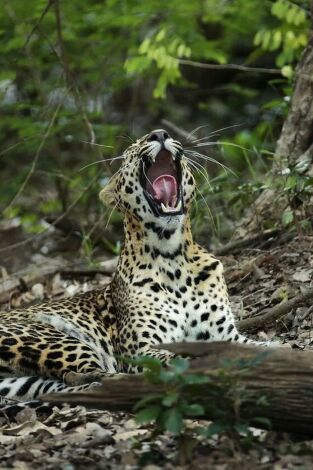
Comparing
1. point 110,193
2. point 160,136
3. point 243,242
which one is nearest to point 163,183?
point 160,136

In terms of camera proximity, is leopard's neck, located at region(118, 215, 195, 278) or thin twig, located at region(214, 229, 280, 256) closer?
leopard's neck, located at region(118, 215, 195, 278)

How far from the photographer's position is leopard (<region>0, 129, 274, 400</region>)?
6.85m

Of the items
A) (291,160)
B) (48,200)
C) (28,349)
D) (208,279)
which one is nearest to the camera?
(28,349)

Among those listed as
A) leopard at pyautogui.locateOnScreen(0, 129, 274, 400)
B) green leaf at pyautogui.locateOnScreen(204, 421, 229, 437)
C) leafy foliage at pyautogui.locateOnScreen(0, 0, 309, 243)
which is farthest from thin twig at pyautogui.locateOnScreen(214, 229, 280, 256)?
green leaf at pyautogui.locateOnScreen(204, 421, 229, 437)

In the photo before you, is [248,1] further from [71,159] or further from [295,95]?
[295,95]

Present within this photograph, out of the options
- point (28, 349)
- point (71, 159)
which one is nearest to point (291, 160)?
point (28, 349)

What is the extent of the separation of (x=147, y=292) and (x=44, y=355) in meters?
0.87

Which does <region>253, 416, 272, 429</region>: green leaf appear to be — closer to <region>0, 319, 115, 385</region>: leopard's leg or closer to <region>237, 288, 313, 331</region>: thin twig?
<region>0, 319, 115, 385</region>: leopard's leg

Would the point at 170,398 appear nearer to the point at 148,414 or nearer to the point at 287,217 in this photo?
the point at 148,414

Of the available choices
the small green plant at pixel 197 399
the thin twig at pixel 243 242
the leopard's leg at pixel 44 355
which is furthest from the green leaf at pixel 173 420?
the thin twig at pixel 243 242

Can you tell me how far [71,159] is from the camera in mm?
16672

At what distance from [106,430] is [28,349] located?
1689 mm

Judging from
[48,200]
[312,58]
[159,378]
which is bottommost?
[48,200]

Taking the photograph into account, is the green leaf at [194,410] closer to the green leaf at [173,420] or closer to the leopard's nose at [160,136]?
the green leaf at [173,420]
